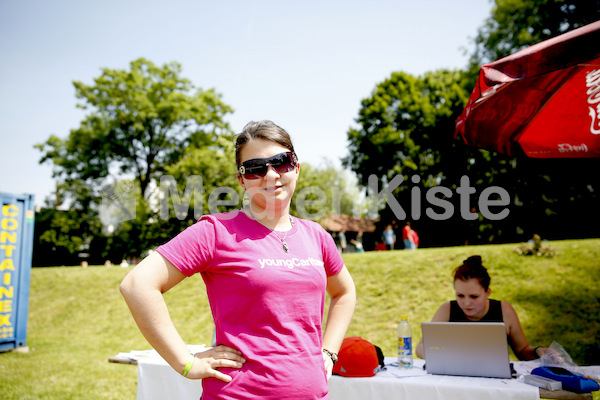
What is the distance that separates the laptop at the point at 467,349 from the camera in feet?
9.28

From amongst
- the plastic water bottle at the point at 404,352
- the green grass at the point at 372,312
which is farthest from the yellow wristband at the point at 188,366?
the green grass at the point at 372,312

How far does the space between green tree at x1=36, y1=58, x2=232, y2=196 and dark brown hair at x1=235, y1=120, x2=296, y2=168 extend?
90.3ft

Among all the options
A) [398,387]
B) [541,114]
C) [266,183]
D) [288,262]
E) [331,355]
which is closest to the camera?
[288,262]

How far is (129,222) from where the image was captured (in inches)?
1056

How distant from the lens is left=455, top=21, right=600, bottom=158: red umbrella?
123 inches

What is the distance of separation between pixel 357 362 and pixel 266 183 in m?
1.77

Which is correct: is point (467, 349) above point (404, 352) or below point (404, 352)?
above

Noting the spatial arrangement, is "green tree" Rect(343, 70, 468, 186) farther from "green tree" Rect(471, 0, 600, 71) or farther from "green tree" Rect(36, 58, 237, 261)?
"green tree" Rect(36, 58, 237, 261)

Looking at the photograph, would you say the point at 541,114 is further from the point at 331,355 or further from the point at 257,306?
the point at 257,306

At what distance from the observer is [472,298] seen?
3.61 meters

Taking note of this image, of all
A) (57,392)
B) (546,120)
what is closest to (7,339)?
(57,392)

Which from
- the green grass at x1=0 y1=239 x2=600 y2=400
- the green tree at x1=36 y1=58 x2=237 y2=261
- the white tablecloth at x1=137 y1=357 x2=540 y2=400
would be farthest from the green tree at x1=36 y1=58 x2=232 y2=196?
the white tablecloth at x1=137 y1=357 x2=540 y2=400

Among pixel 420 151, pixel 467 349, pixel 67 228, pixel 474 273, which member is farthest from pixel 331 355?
pixel 67 228

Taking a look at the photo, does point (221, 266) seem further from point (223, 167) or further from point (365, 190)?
point (365, 190)
